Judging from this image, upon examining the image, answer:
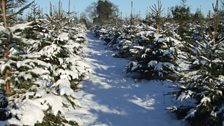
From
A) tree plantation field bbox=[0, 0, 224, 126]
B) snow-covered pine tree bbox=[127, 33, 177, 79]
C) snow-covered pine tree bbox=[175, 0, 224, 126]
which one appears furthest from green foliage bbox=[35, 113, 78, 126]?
snow-covered pine tree bbox=[127, 33, 177, 79]

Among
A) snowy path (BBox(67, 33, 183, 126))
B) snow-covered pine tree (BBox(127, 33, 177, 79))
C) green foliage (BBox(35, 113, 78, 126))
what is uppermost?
snow-covered pine tree (BBox(127, 33, 177, 79))

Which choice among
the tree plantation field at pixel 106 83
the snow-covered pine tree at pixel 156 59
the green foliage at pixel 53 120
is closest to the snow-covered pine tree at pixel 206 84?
the tree plantation field at pixel 106 83

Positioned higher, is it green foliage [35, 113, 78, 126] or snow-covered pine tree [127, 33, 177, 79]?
snow-covered pine tree [127, 33, 177, 79]

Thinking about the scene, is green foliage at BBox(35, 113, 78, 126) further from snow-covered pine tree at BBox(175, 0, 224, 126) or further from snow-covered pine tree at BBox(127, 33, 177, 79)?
snow-covered pine tree at BBox(127, 33, 177, 79)

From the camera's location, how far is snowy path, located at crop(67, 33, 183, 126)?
23.9 feet

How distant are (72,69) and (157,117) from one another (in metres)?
2.65

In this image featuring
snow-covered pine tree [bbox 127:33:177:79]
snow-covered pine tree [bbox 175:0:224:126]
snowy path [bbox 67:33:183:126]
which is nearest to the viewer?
snow-covered pine tree [bbox 175:0:224:126]

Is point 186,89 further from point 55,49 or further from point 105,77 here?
point 105,77

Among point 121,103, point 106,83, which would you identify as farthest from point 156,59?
point 121,103

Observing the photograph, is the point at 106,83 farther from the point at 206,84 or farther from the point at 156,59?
the point at 206,84

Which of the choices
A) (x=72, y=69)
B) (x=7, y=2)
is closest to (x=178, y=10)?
(x=72, y=69)

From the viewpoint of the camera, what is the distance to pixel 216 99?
639 centimetres

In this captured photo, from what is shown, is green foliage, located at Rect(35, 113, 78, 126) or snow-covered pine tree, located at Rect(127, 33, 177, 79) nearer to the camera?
green foliage, located at Rect(35, 113, 78, 126)

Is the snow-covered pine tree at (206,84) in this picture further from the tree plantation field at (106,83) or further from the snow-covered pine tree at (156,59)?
the snow-covered pine tree at (156,59)
